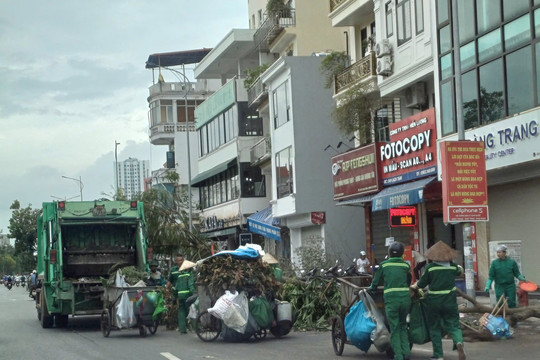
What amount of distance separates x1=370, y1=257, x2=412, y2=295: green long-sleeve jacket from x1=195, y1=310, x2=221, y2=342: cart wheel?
4.96 m

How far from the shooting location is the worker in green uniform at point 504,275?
16328 millimetres

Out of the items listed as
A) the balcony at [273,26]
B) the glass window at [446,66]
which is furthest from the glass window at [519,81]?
the balcony at [273,26]

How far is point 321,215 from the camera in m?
36.6

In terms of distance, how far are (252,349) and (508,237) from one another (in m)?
11.3

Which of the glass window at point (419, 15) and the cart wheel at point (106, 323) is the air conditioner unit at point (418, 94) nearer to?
the glass window at point (419, 15)

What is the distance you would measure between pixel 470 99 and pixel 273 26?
64.2 ft

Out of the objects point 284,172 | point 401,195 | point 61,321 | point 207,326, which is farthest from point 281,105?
point 207,326

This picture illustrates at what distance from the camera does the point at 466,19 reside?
77.3 ft

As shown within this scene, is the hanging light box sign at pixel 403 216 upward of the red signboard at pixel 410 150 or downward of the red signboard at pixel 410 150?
downward

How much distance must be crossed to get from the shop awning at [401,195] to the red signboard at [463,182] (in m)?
8.02

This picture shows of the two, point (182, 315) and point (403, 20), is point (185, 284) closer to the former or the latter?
point (182, 315)

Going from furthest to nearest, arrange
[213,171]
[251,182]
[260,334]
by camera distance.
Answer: [213,171] → [251,182] → [260,334]

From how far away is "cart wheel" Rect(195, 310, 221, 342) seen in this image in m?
16.4

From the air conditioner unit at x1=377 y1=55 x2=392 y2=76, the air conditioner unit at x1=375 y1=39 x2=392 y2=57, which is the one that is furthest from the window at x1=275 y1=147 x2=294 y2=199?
the air conditioner unit at x1=375 y1=39 x2=392 y2=57
